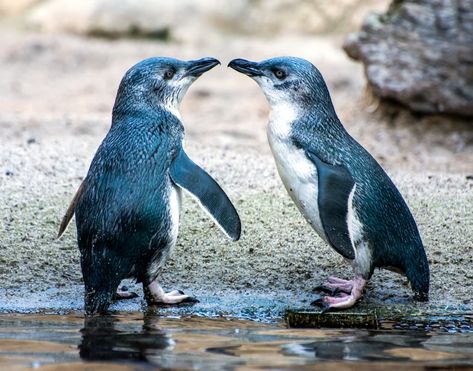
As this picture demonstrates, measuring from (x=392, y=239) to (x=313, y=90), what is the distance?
87cm

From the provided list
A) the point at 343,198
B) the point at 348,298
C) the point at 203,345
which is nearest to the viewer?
the point at 203,345

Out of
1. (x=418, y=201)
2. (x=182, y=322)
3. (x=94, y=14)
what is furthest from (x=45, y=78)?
(x=182, y=322)

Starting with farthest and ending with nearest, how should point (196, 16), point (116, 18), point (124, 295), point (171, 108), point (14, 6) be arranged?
point (14, 6), point (196, 16), point (116, 18), point (171, 108), point (124, 295)

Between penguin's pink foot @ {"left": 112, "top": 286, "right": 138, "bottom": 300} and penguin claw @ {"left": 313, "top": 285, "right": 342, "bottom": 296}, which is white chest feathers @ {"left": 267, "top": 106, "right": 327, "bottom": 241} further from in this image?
penguin's pink foot @ {"left": 112, "top": 286, "right": 138, "bottom": 300}

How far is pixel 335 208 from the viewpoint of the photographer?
478 cm

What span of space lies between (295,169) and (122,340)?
1.27 metres

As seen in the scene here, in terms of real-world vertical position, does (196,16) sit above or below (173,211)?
above

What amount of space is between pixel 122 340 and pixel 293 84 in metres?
1.70

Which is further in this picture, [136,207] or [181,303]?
[181,303]

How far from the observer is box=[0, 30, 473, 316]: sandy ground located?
213 inches

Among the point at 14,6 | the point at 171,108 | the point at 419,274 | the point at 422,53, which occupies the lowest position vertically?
the point at 419,274

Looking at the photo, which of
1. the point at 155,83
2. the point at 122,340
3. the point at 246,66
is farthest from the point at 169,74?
the point at 122,340

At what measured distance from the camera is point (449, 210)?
6.18 m

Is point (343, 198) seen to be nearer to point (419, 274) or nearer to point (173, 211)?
point (419, 274)
